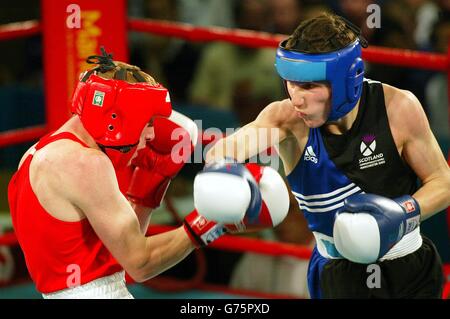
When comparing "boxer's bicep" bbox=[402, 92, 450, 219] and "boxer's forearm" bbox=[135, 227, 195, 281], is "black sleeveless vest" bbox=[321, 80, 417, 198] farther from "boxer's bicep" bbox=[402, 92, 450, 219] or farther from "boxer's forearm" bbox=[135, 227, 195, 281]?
"boxer's forearm" bbox=[135, 227, 195, 281]

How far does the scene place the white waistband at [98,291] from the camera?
10.3 feet

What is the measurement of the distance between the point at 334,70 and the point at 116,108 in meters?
0.66

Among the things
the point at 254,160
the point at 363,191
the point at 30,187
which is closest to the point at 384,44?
the point at 254,160

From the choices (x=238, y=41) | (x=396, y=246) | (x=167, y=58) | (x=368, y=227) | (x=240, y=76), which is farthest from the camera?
(x=167, y=58)

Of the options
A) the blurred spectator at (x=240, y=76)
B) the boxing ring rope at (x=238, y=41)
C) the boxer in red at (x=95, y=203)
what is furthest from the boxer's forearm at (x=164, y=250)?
the blurred spectator at (x=240, y=76)

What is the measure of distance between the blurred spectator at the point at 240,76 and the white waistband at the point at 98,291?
2.40 meters

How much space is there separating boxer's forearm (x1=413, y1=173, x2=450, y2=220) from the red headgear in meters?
0.84

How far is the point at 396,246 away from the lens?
123 inches

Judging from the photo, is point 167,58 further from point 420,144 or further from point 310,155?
point 420,144

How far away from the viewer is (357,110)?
314 cm

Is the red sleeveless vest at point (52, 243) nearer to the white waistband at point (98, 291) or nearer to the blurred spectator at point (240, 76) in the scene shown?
the white waistband at point (98, 291)

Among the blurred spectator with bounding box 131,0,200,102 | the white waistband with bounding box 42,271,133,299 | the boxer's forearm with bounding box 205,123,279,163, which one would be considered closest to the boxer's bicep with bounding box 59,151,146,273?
the white waistband with bounding box 42,271,133,299

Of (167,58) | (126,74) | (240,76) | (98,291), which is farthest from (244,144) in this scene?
(167,58)

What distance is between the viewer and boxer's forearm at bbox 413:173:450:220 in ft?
9.89
